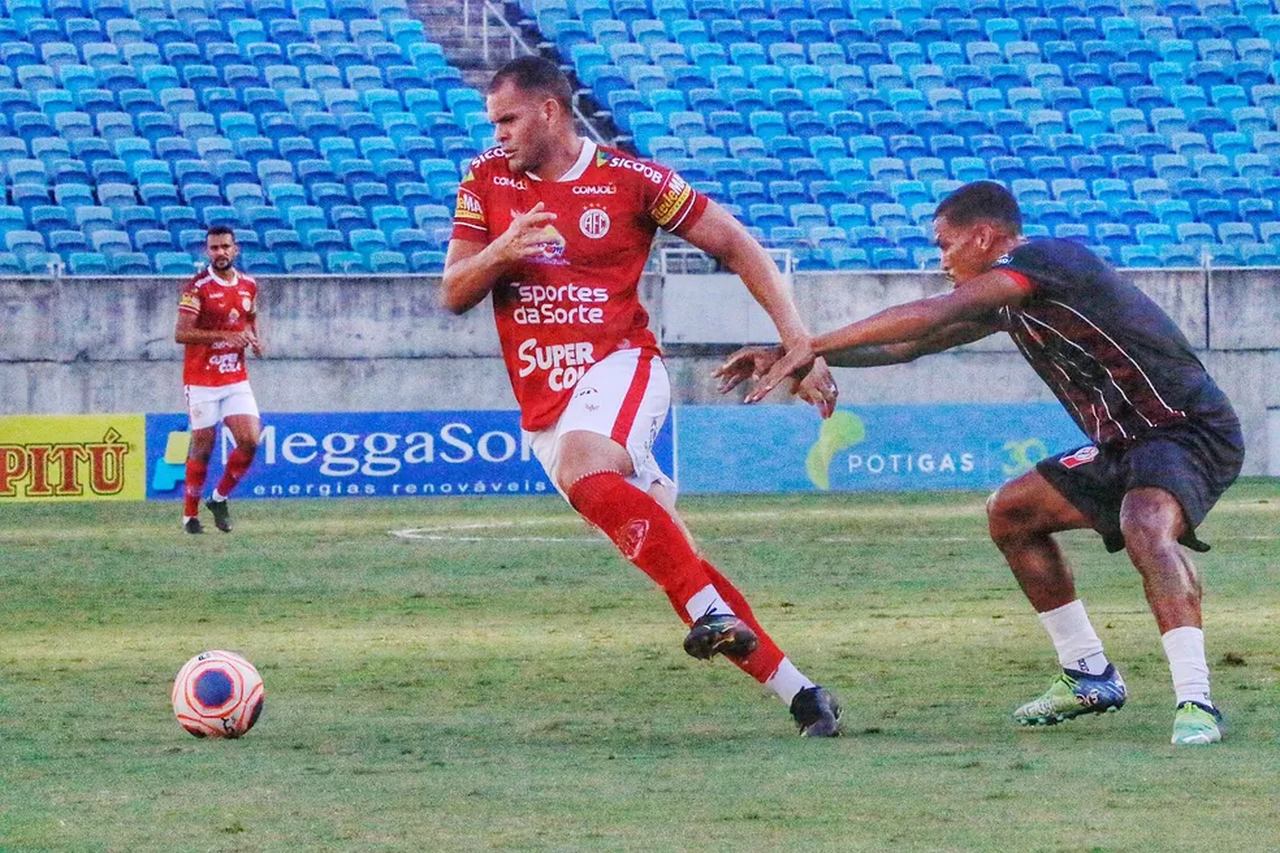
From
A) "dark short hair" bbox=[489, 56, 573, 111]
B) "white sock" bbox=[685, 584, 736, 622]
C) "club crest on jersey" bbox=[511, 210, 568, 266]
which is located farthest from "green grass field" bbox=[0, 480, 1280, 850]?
"dark short hair" bbox=[489, 56, 573, 111]

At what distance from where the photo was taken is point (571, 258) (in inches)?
289

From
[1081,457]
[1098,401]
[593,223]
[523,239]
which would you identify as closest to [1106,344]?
[1098,401]

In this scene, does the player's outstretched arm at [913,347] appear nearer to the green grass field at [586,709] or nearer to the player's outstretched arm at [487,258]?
the player's outstretched arm at [487,258]

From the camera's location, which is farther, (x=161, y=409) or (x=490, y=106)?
(x=161, y=409)

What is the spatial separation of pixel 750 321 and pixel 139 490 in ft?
20.8

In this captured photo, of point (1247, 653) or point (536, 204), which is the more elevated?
point (536, 204)

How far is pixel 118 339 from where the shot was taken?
76.8 feet

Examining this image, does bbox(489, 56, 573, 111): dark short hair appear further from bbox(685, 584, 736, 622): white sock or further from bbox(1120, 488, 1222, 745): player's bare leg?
bbox(1120, 488, 1222, 745): player's bare leg

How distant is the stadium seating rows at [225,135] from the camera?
24.2m

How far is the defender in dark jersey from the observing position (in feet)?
22.4

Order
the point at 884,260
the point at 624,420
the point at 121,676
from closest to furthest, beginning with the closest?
the point at 624,420 < the point at 121,676 < the point at 884,260

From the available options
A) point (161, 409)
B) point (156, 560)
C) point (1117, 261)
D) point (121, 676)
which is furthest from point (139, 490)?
point (121, 676)

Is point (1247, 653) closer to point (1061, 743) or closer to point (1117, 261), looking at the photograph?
point (1061, 743)

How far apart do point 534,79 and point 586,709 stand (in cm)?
203
